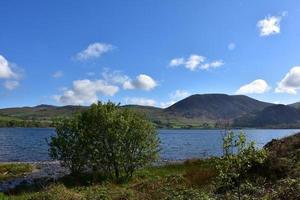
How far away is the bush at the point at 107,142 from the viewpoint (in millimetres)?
39906

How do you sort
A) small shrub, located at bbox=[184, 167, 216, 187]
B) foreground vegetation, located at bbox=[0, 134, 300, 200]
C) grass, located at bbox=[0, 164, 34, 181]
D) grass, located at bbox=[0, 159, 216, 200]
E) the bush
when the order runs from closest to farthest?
foreground vegetation, located at bbox=[0, 134, 300, 200], grass, located at bbox=[0, 159, 216, 200], small shrub, located at bbox=[184, 167, 216, 187], the bush, grass, located at bbox=[0, 164, 34, 181]

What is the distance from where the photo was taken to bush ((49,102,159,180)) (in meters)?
39.9

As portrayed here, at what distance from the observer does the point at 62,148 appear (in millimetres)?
41500

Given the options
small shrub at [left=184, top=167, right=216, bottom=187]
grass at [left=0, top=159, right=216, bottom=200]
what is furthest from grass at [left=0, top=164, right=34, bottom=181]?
small shrub at [left=184, top=167, right=216, bottom=187]

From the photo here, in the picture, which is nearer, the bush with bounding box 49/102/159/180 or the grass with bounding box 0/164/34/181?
the bush with bounding box 49/102/159/180

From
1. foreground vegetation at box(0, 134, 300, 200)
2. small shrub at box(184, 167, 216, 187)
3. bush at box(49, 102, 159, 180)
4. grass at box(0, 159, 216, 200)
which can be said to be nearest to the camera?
foreground vegetation at box(0, 134, 300, 200)

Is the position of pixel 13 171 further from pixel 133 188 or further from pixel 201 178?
pixel 201 178

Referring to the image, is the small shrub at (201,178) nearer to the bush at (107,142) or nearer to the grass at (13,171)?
the bush at (107,142)

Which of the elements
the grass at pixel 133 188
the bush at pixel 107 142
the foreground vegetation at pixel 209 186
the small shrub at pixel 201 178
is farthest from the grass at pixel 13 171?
the small shrub at pixel 201 178

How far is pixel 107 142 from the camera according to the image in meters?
40.1

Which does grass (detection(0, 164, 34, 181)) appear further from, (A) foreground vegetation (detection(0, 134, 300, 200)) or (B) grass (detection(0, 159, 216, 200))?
(B) grass (detection(0, 159, 216, 200))

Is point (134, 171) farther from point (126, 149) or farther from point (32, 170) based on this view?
point (32, 170)

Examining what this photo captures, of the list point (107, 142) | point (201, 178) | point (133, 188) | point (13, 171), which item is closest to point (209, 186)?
point (133, 188)

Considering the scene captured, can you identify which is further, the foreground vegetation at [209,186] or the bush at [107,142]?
the bush at [107,142]
